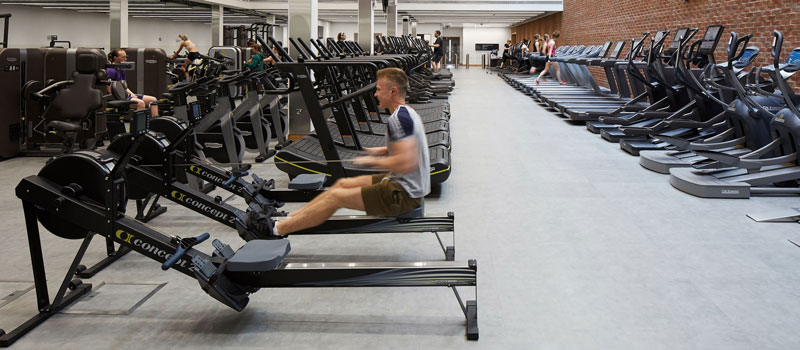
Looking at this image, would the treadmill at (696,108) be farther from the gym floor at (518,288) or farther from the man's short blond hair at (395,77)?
the man's short blond hair at (395,77)

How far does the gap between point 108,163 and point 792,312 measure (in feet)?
10.6

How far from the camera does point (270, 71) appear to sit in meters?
6.62

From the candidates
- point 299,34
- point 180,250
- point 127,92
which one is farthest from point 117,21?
point 180,250

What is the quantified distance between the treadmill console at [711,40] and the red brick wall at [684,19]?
1833mm

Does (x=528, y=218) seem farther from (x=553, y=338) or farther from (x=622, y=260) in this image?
(x=553, y=338)

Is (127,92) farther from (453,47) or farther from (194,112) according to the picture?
(453,47)

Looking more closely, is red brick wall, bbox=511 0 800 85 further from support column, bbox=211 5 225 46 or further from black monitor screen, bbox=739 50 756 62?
support column, bbox=211 5 225 46

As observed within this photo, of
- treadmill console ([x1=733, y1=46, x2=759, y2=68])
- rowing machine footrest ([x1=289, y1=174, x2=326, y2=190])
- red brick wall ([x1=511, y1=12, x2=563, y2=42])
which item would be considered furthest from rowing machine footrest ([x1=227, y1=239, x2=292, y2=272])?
red brick wall ([x1=511, y1=12, x2=563, y2=42])

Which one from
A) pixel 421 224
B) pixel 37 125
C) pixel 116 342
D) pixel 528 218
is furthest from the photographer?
pixel 37 125

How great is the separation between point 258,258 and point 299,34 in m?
6.31

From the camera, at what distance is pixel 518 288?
3.42 meters

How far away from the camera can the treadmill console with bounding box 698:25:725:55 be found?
6.58 metres

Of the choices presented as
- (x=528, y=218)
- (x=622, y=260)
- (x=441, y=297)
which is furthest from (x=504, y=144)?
(x=441, y=297)

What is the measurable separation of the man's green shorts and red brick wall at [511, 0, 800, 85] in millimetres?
6708
